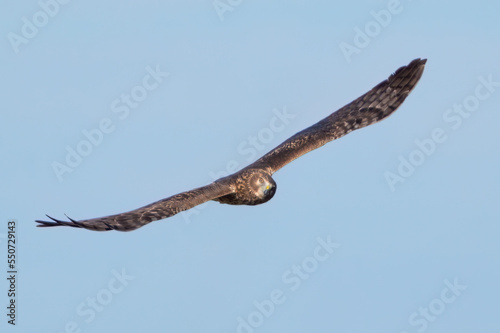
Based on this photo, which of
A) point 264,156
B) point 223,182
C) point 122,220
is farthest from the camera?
point 264,156

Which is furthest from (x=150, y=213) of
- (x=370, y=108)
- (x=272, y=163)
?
(x=370, y=108)

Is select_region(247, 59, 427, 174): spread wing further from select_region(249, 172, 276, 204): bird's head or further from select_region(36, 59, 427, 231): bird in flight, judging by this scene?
select_region(249, 172, 276, 204): bird's head

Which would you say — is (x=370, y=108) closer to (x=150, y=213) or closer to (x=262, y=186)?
(x=262, y=186)

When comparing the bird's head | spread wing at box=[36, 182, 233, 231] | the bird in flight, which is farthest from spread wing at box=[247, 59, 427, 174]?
spread wing at box=[36, 182, 233, 231]

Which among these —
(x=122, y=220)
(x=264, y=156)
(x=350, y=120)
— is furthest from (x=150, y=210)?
(x=350, y=120)

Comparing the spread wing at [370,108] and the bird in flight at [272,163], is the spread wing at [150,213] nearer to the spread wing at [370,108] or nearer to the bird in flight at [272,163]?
the bird in flight at [272,163]

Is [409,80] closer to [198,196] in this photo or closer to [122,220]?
[198,196]

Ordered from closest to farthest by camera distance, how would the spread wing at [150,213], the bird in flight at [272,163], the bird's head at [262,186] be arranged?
the spread wing at [150,213]
the bird in flight at [272,163]
the bird's head at [262,186]

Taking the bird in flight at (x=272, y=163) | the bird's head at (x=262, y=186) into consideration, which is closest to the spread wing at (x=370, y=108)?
the bird in flight at (x=272, y=163)
